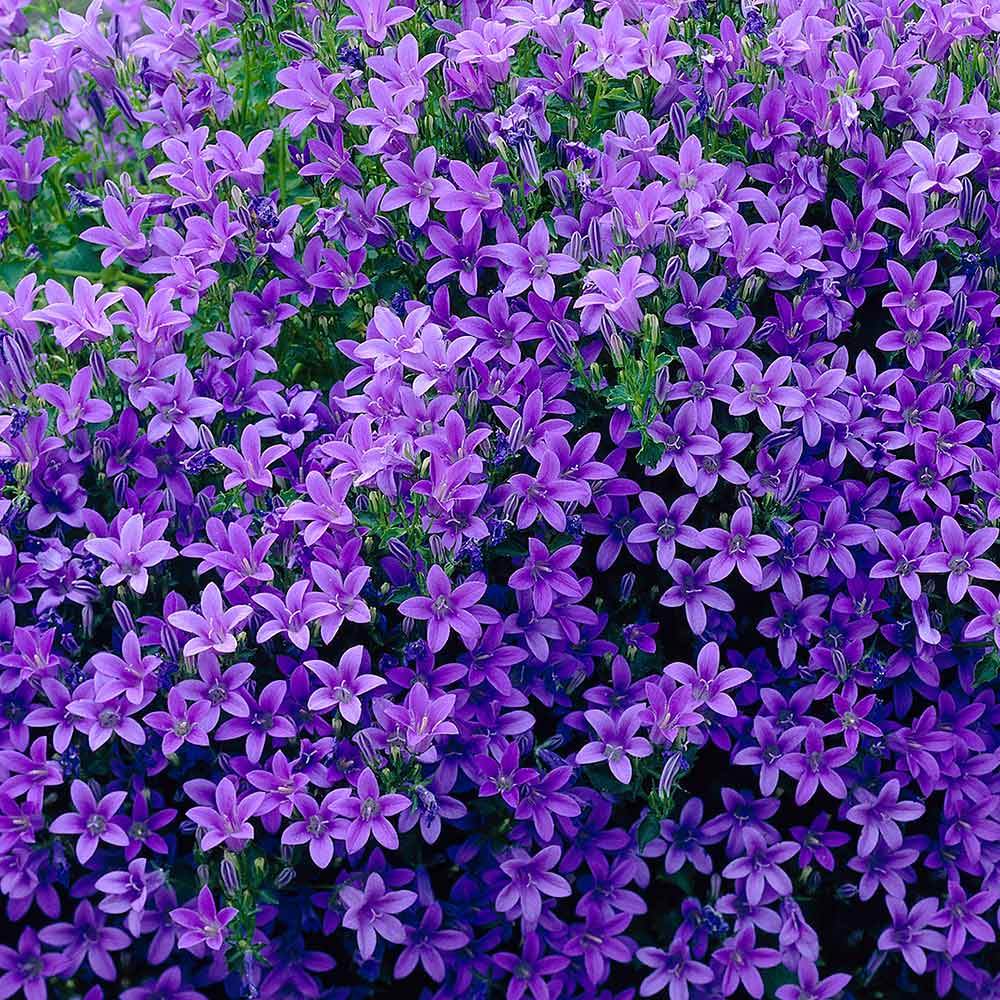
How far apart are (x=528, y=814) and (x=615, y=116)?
57.2 inches

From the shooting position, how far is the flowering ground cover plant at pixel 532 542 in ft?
6.96

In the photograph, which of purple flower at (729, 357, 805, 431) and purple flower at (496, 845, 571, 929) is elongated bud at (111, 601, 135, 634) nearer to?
purple flower at (496, 845, 571, 929)

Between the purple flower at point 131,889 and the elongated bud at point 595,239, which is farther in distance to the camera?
the elongated bud at point 595,239

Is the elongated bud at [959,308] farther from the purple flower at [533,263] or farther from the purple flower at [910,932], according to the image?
the purple flower at [910,932]

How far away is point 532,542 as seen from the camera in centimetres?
212

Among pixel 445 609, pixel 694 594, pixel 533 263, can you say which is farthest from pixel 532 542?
pixel 533 263

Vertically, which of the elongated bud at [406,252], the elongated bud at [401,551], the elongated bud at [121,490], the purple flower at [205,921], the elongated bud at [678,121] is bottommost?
the purple flower at [205,921]

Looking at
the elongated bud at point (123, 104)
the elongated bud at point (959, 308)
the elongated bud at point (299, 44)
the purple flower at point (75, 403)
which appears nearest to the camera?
the purple flower at point (75, 403)

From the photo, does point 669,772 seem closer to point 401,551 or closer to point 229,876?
point 401,551

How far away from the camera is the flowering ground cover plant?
212cm

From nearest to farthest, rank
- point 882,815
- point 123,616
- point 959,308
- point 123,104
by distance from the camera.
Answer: point 123,616
point 882,815
point 959,308
point 123,104

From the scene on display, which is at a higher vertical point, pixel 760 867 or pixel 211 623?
pixel 211 623

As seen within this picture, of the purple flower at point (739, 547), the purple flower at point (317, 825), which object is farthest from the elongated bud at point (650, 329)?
the purple flower at point (317, 825)

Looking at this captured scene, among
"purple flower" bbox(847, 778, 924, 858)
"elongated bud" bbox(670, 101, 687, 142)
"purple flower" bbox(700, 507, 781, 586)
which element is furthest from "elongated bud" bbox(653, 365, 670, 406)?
"purple flower" bbox(847, 778, 924, 858)
